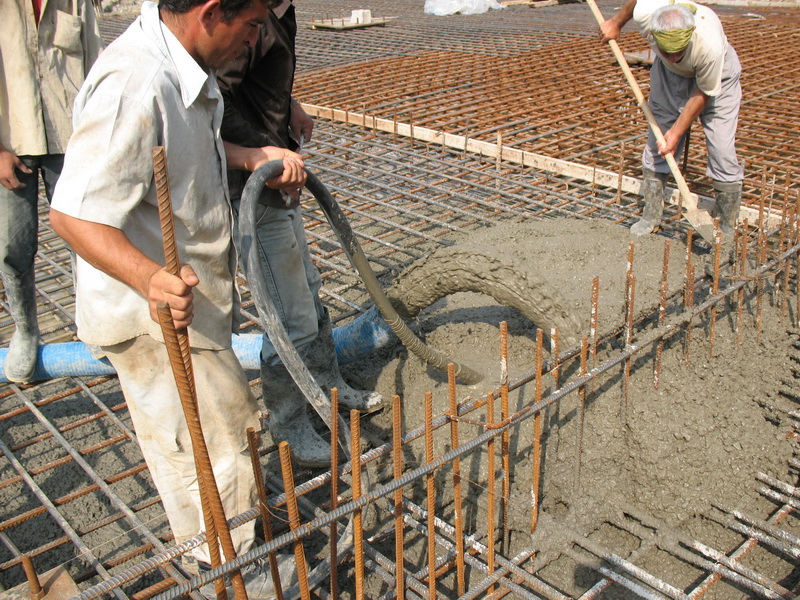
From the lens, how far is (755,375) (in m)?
2.98

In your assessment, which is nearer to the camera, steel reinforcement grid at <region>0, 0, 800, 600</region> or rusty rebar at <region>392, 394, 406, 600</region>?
rusty rebar at <region>392, 394, 406, 600</region>

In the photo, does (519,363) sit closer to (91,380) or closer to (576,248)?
(576,248)

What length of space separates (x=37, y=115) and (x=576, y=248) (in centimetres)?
252

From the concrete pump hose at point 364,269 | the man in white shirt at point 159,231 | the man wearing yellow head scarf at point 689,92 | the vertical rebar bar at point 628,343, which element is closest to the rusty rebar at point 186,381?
the man in white shirt at point 159,231

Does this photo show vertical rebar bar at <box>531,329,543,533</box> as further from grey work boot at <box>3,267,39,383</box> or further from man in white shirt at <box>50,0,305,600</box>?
grey work boot at <box>3,267,39,383</box>

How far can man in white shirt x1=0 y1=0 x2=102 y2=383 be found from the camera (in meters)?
2.60

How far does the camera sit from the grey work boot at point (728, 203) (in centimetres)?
389

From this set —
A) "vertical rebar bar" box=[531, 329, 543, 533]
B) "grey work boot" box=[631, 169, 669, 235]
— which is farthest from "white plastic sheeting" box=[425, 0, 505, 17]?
"vertical rebar bar" box=[531, 329, 543, 533]

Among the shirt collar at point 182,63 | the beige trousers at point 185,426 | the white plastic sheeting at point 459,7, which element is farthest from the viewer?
the white plastic sheeting at point 459,7

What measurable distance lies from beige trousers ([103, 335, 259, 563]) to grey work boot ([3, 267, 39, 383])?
137 centimetres

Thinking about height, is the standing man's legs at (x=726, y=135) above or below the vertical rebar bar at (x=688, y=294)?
above

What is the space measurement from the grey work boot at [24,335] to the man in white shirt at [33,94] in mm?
135

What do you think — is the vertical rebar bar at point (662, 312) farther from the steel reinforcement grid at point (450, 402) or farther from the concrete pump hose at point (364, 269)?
the concrete pump hose at point (364, 269)

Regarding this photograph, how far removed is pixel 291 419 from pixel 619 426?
1184 mm
